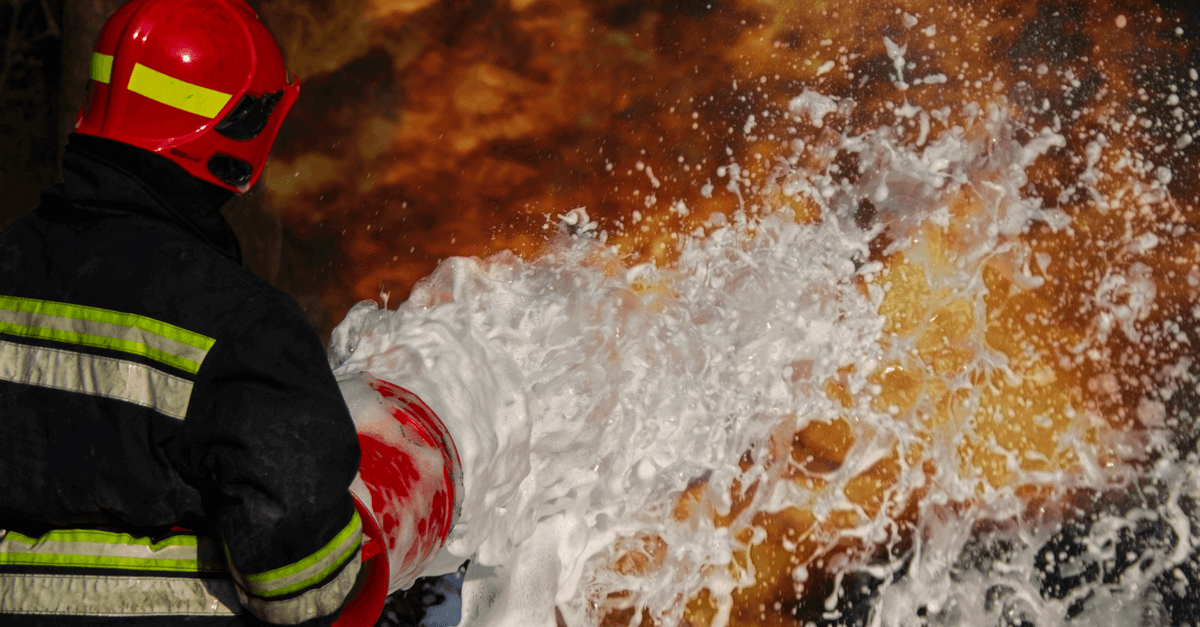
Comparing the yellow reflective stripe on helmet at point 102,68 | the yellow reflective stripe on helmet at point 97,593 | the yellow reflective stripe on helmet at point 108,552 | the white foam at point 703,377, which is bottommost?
the white foam at point 703,377

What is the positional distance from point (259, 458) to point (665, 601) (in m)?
1.17

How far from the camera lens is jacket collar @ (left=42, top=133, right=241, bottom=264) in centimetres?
96

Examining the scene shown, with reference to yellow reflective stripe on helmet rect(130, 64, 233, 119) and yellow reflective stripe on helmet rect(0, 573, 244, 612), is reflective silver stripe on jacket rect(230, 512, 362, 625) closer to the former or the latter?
yellow reflective stripe on helmet rect(0, 573, 244, 612)

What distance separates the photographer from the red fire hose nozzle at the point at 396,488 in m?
1.14

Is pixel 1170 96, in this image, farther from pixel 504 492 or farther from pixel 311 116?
pixel 311 116

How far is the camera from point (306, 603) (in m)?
0.96

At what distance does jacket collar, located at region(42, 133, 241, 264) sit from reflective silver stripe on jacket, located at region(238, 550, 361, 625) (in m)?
0.49

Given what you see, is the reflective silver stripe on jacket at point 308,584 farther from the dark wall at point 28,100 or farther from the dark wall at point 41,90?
the dark wall at point 28,100

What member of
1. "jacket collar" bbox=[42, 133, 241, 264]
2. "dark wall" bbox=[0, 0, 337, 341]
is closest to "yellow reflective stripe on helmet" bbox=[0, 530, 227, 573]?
"jacket collar" bbox=[42, 133, 241, 264]

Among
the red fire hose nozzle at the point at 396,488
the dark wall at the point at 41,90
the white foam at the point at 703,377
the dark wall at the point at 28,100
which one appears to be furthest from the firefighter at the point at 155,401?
the dark wall at the point at 28,100

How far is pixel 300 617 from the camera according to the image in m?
0.97

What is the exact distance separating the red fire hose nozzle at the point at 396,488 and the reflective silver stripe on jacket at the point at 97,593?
0.21 m

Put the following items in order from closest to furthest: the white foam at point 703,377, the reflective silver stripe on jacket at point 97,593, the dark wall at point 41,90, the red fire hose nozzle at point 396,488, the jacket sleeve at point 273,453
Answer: the jacket sleeve at point 273,453 → the reflective silver stripe on jacket at point 97,593 → the red fire hose nozzle at point 396,488 → the white foam at point 703,377 → the dark wall at point 41,90

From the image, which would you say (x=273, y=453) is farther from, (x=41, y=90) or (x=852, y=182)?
(x=41, y=90)
